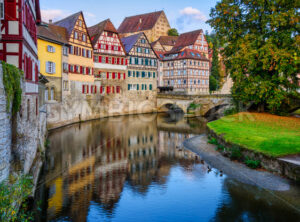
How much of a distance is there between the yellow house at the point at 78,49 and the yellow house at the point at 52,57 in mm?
1534

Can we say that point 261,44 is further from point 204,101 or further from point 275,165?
point 204,101

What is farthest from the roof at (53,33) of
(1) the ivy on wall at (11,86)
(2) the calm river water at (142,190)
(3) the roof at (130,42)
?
(1) the ivy on wall at (11,86)

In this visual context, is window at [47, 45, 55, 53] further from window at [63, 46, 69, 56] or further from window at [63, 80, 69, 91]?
window at [63, 80, 69, 91]

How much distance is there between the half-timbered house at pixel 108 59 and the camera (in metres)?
38.3

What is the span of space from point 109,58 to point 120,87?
4.52 metres

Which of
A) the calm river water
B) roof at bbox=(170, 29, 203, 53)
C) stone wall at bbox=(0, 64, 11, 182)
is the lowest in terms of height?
the calm river water

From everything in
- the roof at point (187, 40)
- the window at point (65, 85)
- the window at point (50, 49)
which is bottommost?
the window at point (65, 85)

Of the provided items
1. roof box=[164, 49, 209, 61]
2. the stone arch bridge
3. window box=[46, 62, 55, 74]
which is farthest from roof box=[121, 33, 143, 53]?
window box=[46, 62, 55, 74]

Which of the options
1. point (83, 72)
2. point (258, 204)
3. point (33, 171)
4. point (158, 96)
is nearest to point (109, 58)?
point (83, 72)

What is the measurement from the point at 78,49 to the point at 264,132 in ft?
75.8

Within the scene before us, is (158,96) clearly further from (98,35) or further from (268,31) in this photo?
(268,31)

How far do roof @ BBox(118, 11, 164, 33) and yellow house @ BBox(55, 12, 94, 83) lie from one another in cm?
3942

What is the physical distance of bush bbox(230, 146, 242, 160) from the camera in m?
16.4

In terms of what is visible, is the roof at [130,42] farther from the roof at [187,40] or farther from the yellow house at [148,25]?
the yellow house at [148,25]
